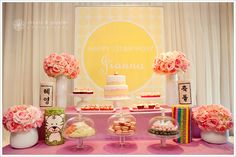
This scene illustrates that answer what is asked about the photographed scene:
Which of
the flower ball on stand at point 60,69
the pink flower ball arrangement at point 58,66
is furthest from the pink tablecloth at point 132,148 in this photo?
the pink flower ball arrangement at point 58,66

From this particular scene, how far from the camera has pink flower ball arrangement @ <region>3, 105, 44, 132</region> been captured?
1.56 meters

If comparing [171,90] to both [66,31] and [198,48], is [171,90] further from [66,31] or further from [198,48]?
[66,31]

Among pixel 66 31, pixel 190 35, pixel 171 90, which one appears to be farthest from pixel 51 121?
pixel 190 35

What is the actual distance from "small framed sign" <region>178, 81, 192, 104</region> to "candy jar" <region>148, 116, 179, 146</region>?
1.38 feet

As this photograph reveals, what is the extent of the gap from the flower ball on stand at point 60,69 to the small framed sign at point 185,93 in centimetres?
112

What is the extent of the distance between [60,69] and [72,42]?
1.30 meters

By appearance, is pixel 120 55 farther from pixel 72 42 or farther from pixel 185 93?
pixel 185 93

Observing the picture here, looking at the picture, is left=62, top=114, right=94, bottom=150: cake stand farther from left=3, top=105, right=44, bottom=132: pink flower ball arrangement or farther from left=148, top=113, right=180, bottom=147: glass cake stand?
left=148, top=113, right=180, bottom=147: glass cake stand

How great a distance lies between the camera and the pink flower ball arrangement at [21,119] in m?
1.56

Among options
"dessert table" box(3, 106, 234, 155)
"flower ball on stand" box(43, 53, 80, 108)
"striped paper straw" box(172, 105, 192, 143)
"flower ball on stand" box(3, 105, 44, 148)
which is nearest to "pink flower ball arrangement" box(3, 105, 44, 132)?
"flower ball on stand" box(3, 105, 44, 148)

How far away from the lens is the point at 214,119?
165cm

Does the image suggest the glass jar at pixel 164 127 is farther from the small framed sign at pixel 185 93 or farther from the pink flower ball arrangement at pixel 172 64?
the pink flower ball arrangement at pixel 172 64

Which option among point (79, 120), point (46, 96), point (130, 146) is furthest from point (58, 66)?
point (130, 146)

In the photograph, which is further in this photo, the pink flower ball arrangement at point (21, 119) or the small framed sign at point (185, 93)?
the small framed sign at point (185, 93)
